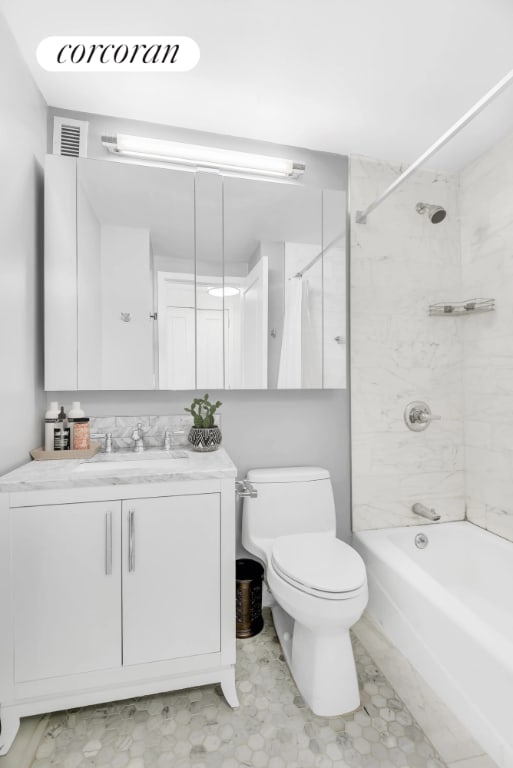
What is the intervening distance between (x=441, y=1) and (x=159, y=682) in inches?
97.4

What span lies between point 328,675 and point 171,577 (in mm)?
651

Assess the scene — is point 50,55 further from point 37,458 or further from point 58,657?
point 58,657

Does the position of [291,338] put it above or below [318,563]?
above

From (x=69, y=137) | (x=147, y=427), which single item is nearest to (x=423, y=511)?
(x=147, y=427)

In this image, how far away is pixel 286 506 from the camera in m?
1.83

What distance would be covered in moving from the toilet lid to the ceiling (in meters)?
1.90

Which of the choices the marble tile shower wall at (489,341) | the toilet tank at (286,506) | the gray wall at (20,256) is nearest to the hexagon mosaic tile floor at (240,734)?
the toilet tank at (286,506)

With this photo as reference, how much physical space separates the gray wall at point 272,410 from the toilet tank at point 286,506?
155 mm

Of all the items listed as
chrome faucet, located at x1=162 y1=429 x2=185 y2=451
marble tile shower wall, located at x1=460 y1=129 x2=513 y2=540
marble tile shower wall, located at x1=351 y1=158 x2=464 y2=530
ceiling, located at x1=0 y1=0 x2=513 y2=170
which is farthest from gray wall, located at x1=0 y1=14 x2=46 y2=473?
marble tile shower wall, located at x1=460 y1=129 x2=513 y2=540

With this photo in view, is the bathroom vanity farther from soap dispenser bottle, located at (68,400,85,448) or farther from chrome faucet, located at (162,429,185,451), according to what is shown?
chrome faucet, located at (162,429,185,451)

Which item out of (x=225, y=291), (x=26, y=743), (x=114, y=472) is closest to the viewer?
(x=26, y=743)

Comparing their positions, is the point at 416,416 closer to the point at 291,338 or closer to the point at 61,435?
the point at 291,338

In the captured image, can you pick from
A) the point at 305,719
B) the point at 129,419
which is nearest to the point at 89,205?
the point at 129,419

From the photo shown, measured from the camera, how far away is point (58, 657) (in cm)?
128
